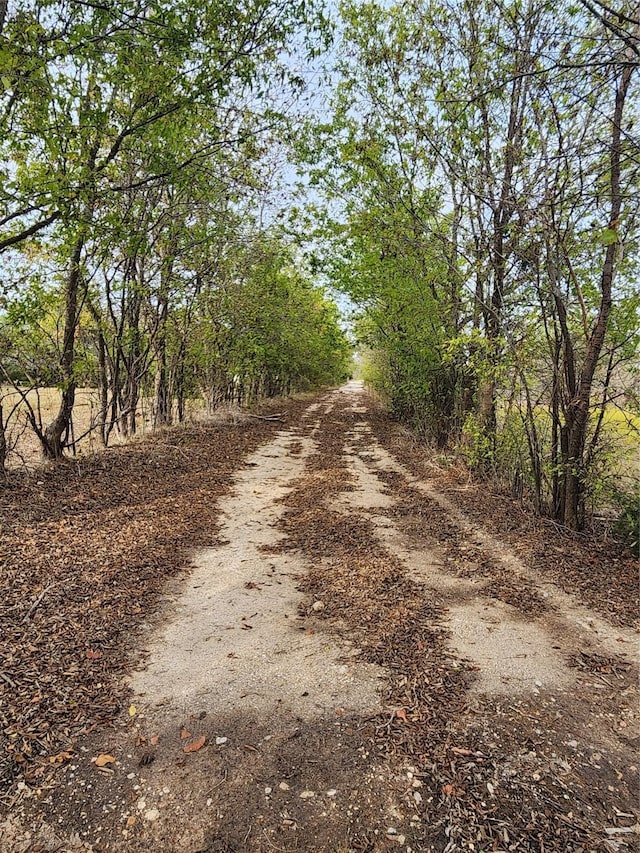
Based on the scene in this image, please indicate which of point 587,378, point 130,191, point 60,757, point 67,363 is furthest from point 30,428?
point 587,378

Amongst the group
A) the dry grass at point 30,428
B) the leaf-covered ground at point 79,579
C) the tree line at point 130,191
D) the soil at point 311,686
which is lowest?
the soil at point 311,686

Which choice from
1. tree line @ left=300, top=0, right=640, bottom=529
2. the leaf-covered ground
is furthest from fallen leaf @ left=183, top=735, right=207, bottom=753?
tree line @ left=300, top=0, right=640, bottom=529

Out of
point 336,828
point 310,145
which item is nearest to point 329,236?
point 310,145

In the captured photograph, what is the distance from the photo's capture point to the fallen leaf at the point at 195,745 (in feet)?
7.20

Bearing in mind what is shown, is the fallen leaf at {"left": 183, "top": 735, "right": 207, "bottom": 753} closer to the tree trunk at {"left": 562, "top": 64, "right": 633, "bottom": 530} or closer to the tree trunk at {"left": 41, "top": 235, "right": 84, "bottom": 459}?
the tree trunk at {"left": 562, "top": 64, "right": 633, "bottom": 530}

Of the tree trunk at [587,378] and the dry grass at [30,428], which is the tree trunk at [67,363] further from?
the tree trunk at [587,378]

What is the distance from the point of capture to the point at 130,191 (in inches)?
286

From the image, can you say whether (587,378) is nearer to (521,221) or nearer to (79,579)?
(521,221)

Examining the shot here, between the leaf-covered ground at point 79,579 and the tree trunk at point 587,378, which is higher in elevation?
the tree trunk at point 587,378

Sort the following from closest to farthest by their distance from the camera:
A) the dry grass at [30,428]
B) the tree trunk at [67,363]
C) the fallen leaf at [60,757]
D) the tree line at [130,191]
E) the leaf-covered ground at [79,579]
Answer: the fallen leaf at [60,757], the leaf-covered ground at [79,579], the tree line at [130,191], the dry grass at [30,428], the tree trunk at [67,363]

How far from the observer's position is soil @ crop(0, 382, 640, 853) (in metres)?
1.87

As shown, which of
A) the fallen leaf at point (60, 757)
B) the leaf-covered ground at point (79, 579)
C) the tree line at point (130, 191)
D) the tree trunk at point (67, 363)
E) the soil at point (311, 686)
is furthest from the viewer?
the tree trunk at point (67, 363)

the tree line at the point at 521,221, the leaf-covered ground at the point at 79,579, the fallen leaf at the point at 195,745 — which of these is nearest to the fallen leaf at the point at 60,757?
the leaf-covered ground at the point at 79,579

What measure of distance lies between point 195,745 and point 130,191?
24.8 feet
